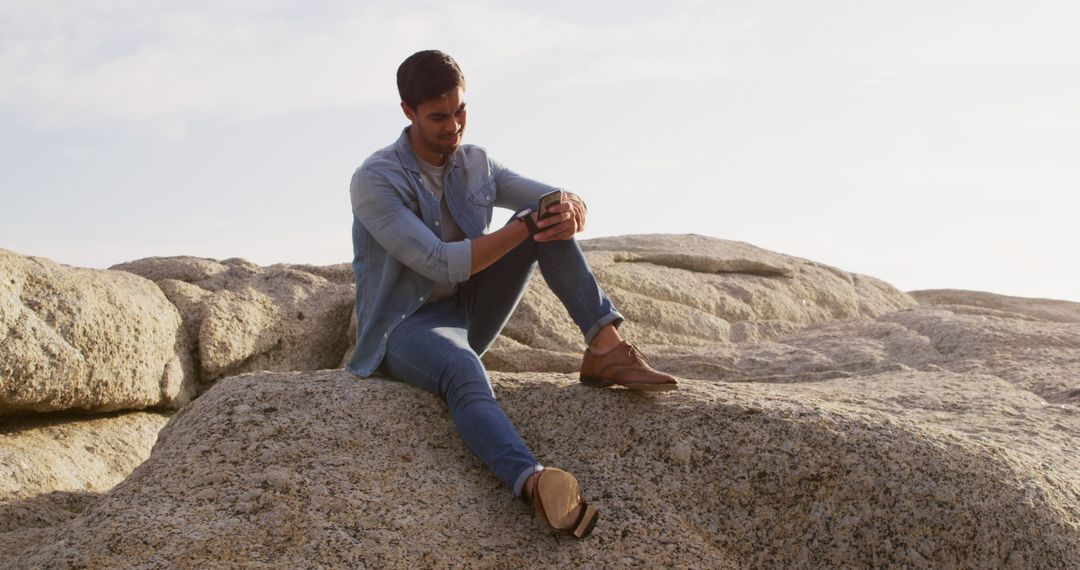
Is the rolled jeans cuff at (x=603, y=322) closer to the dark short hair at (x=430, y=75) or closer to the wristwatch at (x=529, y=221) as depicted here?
the wristwatch at (x=529, y=221)

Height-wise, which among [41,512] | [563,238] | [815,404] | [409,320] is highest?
[563,238]

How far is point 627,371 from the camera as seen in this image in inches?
172

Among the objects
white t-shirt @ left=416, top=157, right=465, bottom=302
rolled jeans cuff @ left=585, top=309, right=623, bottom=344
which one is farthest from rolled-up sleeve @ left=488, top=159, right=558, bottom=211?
rolled jeans cuff @ left=585, top=309, right=623, bottom=344

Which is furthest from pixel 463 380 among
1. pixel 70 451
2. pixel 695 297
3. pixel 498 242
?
pixel 695 297

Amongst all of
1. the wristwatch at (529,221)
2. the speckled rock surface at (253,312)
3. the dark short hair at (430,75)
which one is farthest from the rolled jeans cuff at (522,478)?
the speckled rock surface at (253,312)

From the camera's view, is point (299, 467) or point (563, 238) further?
point (563, 238)

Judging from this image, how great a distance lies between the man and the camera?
421 centimetres

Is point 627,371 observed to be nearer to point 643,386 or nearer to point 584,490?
point 643,386

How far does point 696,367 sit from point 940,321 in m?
2.65

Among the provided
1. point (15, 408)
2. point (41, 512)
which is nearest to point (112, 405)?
point (15, 408)

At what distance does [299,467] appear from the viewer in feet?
13.1

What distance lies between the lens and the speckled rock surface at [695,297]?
8.20m

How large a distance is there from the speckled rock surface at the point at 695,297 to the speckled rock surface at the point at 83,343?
2.38 m

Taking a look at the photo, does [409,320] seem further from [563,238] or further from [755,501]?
[755,501]
